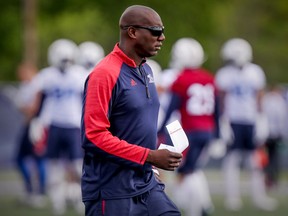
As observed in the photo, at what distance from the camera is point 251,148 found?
15164 millimetres

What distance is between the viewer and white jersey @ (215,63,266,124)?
15.2m

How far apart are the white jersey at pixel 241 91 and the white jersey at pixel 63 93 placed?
2.07 m

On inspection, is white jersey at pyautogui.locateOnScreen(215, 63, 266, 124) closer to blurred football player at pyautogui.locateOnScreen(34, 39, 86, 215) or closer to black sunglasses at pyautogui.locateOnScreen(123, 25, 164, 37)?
blurred football player at pyautogui.locateOnScreen(34, 39, 86, 215)

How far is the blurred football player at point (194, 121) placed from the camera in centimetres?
1239

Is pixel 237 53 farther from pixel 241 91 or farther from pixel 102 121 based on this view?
pixel 102 121

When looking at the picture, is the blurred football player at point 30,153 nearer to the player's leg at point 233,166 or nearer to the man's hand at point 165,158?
the player's leg at point 233,166

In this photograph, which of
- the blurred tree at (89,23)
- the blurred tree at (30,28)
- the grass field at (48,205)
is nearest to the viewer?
the grass field at (48,205)

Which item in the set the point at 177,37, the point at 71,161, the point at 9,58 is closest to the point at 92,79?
the point at 71,161

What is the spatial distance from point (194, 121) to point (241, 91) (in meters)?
2.86

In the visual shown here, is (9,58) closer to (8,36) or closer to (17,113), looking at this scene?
(8,36)

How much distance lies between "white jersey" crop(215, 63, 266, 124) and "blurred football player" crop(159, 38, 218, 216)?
246 centimetres

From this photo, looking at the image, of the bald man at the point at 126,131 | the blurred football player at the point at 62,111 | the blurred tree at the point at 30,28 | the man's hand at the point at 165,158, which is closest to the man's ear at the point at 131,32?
the bald man at the point at 126,131

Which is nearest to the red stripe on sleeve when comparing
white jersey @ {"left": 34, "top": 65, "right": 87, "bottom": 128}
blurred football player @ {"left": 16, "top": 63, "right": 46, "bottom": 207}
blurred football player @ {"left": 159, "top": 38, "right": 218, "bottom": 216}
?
Answer: blurred football player @ {"left": 159, "top": 38, "right": 218, "bottom": 216}

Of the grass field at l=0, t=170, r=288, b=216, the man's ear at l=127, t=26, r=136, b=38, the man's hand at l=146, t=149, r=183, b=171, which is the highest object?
the man's ear at l=127, t=26, r=136, b=38
